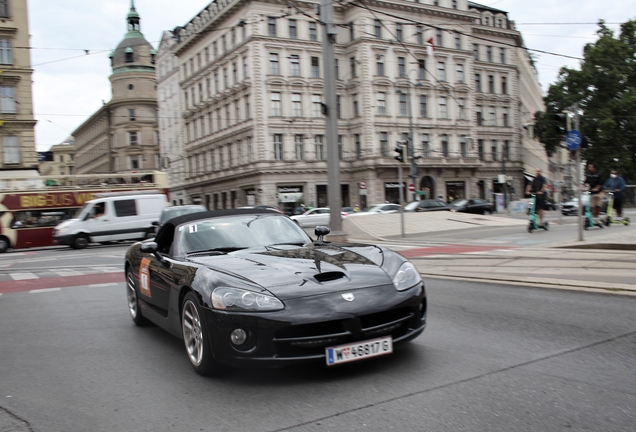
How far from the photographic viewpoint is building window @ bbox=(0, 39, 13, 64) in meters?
44.1

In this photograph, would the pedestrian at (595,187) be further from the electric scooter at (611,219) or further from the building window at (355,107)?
the building window at (355,107)

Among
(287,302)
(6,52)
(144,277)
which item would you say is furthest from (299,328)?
(6,52)

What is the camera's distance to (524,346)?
5051 millimetres

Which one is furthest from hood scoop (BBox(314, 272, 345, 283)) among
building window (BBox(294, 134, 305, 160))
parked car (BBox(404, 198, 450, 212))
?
building window (BBox(294, 134, 305, 160))

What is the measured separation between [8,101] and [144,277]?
144ft

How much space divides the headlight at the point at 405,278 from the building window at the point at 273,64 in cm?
5249

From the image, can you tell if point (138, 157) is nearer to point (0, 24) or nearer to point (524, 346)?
point (0, 24)

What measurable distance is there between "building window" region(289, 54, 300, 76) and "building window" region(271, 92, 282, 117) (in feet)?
8.80

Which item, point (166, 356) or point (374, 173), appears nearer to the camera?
point (166, 356)

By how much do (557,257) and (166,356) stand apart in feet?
23.9

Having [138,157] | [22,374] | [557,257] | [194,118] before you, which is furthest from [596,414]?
[138,157]

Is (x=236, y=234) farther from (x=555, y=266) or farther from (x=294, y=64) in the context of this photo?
(x=294, y=64)

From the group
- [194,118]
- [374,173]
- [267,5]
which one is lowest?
[374,173]

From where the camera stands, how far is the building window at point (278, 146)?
5534cm
